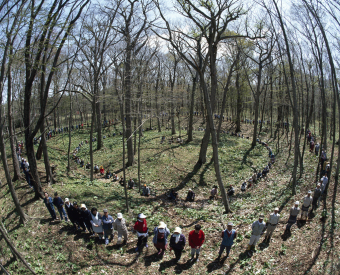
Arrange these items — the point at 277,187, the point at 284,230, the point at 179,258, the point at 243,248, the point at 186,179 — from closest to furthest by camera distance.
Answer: the point at 179,258 → the point at 243,248 → the point at 284,230 → the point at 277,187 → the point at 186,179

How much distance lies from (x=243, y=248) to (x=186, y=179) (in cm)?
890

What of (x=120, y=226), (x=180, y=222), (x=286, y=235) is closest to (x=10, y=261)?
(x=120, y=226)

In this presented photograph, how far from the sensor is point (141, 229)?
7.72 metres

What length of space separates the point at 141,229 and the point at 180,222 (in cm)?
318

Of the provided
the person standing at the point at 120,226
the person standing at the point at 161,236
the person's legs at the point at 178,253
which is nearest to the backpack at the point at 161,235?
the person standing at the point at 161,236

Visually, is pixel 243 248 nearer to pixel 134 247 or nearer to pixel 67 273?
pixel 134 247

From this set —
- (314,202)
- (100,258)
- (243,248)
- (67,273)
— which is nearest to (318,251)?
(243,248)

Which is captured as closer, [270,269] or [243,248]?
[270,269]

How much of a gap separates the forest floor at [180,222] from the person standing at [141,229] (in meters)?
0.34

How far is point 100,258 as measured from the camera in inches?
291

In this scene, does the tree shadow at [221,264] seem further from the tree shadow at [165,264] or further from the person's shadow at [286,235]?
the person's shadow at [286,235]

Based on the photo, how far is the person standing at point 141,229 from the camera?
7.68 m

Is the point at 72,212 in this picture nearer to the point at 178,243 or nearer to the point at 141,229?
the point at 141,229

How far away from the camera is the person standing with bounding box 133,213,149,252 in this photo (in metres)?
7.68
